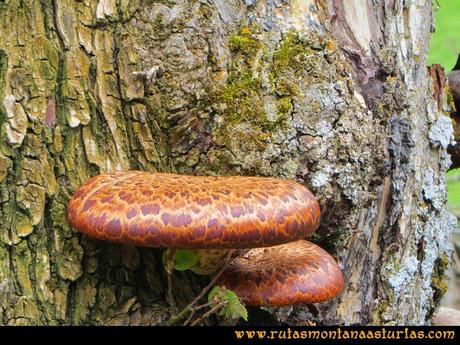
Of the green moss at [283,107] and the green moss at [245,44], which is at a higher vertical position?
the green moss at [245,44]

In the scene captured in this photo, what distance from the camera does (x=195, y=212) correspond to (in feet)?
8.50

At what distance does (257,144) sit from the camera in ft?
11.0

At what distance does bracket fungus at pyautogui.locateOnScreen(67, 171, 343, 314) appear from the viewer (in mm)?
2574

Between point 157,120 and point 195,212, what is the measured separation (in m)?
0.91

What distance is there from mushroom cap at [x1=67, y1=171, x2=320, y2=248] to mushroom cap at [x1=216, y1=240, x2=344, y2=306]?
13.4 inches

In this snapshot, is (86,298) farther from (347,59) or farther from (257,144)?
(347,59)

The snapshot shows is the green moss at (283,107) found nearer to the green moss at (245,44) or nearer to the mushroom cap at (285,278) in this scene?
the green moss at (245,44)

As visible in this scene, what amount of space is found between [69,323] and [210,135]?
1.18 m

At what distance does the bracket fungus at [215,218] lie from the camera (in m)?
2.57
